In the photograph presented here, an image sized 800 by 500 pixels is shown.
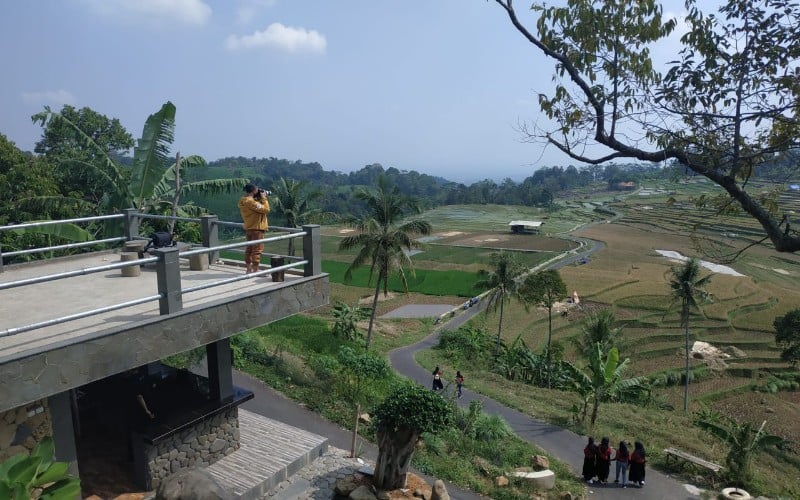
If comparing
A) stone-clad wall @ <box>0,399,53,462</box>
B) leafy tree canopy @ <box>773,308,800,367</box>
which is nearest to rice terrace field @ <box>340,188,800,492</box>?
leafy tree canopy @ <box>773,308,800,367</box>

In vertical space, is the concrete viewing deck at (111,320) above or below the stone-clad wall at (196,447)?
above

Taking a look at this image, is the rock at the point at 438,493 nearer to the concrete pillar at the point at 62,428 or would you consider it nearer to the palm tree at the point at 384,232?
the concrete pillar at the point at 62,428

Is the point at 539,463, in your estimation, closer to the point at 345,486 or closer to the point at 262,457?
the point at 345,486

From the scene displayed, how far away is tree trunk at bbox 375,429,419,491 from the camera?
957cm

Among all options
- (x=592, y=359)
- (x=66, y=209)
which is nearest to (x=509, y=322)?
(x=592, y=359)

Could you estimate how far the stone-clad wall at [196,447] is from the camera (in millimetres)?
8148

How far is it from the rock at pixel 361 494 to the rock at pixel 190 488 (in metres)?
2.47

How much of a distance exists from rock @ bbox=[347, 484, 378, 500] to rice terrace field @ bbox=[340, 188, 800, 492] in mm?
6616

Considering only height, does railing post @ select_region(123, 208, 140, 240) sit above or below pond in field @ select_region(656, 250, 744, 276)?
above

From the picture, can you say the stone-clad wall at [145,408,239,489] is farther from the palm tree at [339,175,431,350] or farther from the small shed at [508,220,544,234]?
the small shed at [508,220,544,234]

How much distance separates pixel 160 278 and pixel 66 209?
58.5 ft

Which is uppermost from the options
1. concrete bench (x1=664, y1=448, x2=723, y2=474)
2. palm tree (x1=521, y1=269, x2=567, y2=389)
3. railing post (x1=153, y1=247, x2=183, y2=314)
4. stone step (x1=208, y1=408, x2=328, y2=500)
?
railing post (x1=153, y1=247, x2=183, y2=314)

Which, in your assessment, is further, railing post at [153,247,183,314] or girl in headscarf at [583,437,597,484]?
girl in headscarf at [583,437,597,484]

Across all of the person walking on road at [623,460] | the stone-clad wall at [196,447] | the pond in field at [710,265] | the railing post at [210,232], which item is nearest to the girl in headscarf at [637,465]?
the person walking on road at [623,460]
